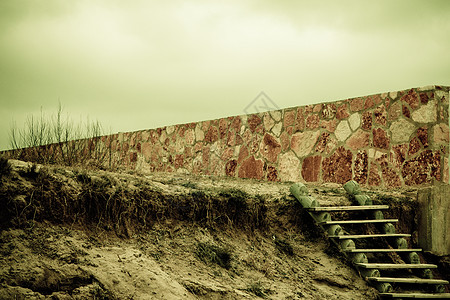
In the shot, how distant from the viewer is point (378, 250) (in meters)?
6.40

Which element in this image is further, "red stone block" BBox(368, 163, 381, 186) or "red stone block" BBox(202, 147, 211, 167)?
"red stone block" BBox(202, 147, 211, 167)

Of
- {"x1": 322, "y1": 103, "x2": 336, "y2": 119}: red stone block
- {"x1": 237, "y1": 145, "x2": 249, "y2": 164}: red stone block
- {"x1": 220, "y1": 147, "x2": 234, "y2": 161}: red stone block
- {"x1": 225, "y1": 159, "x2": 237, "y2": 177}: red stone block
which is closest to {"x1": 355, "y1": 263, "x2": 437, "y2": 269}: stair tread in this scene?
{"x1": 322, "y1": 103, "x2": 336, "y2": 119}: red stone block

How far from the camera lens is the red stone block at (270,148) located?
31.2ft

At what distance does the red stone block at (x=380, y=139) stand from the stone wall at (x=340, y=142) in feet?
0.05

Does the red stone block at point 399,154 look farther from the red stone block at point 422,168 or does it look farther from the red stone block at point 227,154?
the red stone block at point 227,154

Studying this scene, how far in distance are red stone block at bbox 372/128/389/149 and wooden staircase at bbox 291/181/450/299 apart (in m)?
1.29

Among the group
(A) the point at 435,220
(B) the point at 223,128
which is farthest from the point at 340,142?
(B) the point at 223,128

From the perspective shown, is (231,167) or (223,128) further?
(223,128)

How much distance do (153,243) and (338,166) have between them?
174 inches

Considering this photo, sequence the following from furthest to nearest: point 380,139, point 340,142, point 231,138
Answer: point 231,138 < point 340,142 < point 380,139

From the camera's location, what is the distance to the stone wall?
7.84 meters

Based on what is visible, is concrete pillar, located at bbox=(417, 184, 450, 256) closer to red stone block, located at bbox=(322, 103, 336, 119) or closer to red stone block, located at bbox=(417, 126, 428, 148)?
red stone block, located at bbox=(417, 126, 428, 148)

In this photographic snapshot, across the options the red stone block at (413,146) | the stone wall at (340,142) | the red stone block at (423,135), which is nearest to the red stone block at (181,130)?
the stone wall at (340,142)

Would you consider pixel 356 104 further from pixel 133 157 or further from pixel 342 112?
pixel 133 157
